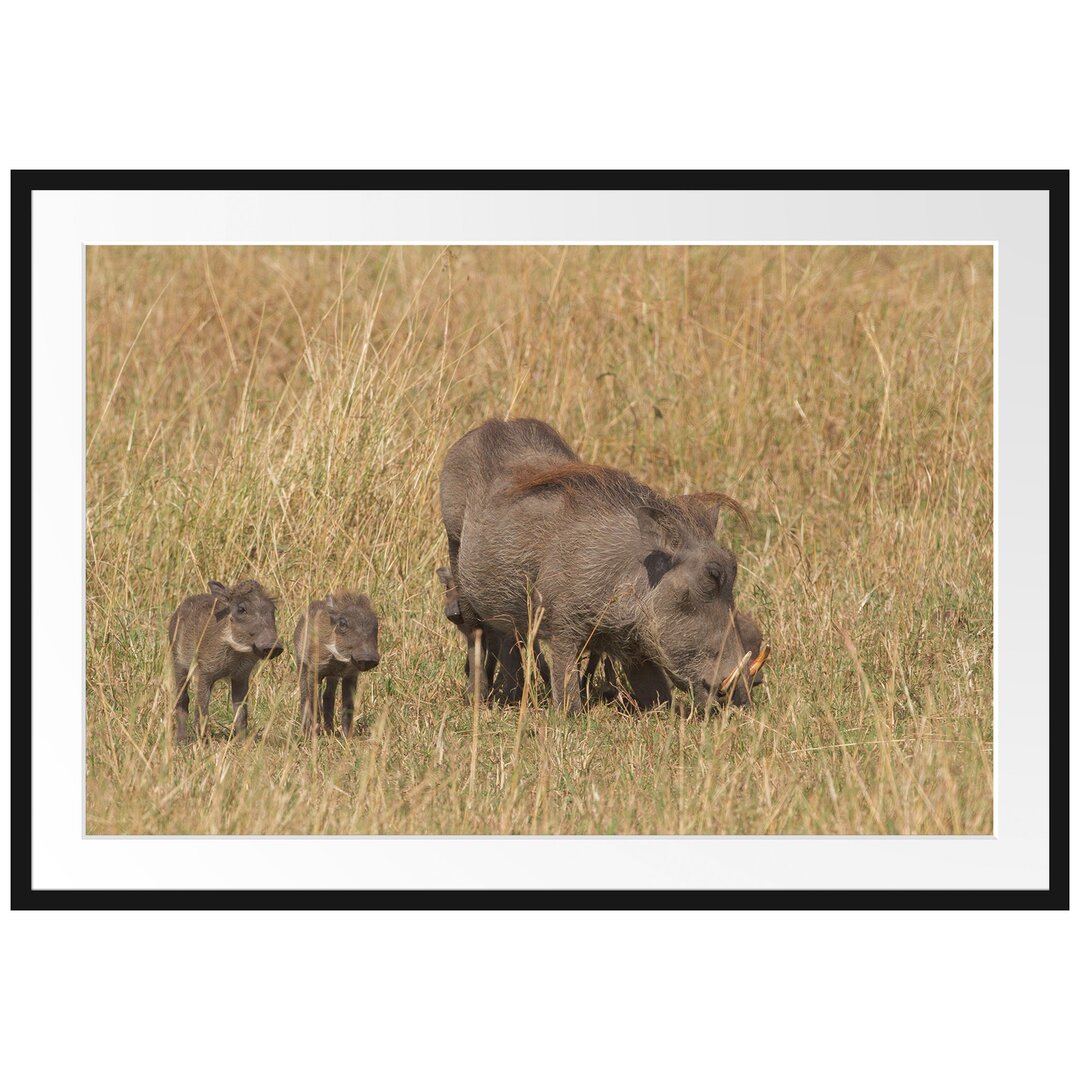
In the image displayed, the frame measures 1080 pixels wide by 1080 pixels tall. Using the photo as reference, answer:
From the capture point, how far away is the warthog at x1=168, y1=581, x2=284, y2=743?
7.10m

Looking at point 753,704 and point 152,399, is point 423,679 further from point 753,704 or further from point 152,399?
point 152,399

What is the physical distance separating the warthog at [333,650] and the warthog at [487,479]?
31.0 inches

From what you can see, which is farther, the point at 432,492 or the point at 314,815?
the point at 432,492

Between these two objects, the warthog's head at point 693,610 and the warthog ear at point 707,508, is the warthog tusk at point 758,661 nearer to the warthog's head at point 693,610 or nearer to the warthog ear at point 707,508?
the warthog's head at point 693,610

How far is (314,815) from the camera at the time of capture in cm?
632

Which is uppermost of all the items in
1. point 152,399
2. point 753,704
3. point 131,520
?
point 152,399

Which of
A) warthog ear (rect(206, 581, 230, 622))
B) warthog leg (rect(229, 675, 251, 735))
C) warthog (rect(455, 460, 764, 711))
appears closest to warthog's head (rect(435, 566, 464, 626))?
warthog (rect(455, 460, 764, 711))

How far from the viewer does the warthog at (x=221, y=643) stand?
7.10 meters

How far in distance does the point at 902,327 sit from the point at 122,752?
6280 mm

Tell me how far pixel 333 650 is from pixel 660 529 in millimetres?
1476

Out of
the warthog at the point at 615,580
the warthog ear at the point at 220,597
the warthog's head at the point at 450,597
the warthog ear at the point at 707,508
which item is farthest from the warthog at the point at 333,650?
the warthog ear at the point at 707,508
